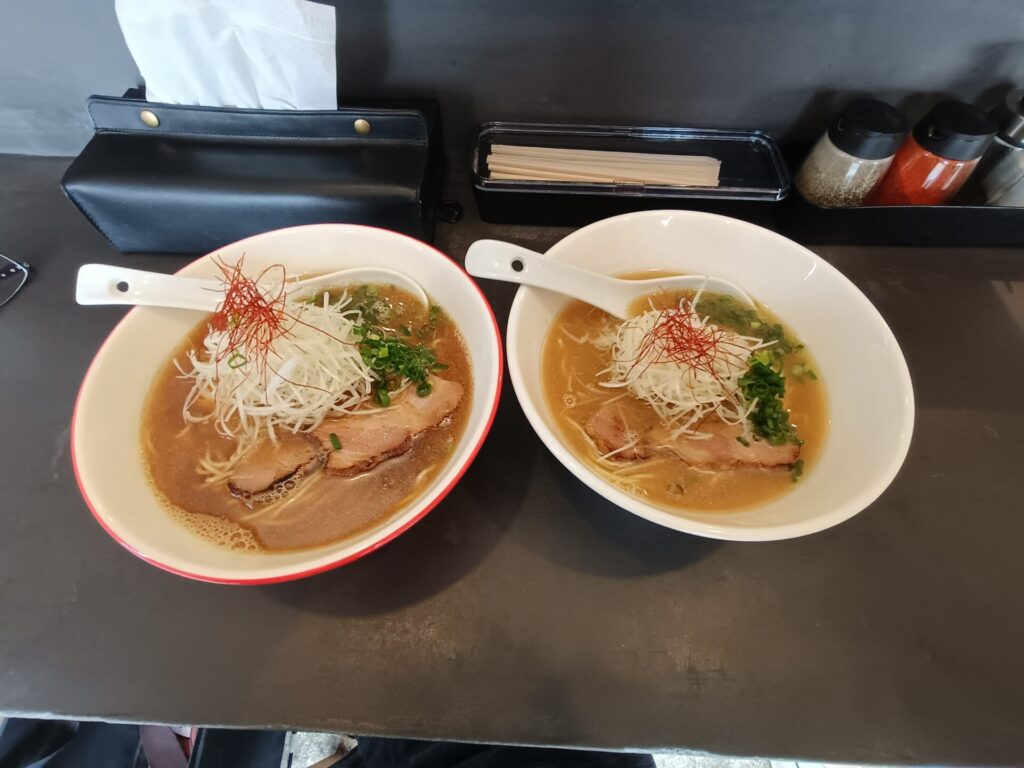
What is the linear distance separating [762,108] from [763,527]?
1.15 m

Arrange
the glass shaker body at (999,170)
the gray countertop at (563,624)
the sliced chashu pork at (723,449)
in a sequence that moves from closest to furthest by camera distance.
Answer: the gray countertop at (563,624) → the sliced chashu pork at (723,449) → the glass shaker body at (999,170)

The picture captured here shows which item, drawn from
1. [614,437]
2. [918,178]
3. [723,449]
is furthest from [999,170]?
[614,437]

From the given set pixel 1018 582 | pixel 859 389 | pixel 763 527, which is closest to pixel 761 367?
pixel 859 389

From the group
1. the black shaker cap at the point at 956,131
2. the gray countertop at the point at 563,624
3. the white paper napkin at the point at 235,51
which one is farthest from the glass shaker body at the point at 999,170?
the white paper napkin at the point at 235,51

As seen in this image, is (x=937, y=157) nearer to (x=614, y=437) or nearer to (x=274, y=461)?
(x=614, y=437)

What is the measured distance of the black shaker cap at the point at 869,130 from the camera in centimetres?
121

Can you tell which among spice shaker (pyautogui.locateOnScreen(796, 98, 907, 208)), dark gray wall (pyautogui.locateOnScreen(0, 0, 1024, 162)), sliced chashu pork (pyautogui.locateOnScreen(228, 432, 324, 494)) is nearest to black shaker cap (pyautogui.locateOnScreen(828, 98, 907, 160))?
spice shaker (pyautogui.locateOnScreen(796, 98, 907, 208))

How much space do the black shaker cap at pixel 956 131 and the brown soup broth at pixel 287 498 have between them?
3.82ft

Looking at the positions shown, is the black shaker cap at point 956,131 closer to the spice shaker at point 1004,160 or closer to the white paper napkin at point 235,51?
the spice shaker at point 1004,160

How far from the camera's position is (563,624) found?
0.97 m

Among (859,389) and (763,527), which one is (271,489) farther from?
(859,389)

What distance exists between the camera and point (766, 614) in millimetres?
987

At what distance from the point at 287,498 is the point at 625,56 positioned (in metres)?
1.25

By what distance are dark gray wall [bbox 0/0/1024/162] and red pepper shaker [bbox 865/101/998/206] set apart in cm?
15
